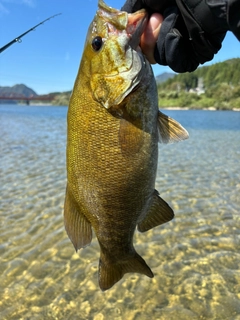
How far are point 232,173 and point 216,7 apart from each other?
34.5ft

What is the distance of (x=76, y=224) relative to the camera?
2545 millimetres

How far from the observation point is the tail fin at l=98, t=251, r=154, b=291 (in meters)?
2.78

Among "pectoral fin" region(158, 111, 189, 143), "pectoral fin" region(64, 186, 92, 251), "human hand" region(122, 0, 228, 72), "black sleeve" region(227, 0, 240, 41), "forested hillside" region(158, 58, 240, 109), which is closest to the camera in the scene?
"black sleeve" region(227, 0, 240, 41)

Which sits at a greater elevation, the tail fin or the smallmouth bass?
the smallmouth bass

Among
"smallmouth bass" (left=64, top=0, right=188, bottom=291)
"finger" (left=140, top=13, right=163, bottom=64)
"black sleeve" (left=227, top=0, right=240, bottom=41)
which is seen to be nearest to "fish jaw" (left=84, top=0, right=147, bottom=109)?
"smallmouth bass" (left=64, top=0, right=188, bottom=291)

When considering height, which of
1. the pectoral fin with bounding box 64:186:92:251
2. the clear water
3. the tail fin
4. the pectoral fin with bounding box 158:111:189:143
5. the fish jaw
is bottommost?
the clear water

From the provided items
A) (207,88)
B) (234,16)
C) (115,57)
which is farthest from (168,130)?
(207,88)

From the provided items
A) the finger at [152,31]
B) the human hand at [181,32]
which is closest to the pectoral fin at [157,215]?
the human hand at [181,32]

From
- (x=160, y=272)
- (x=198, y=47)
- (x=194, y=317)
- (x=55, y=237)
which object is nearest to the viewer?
(x=198, y=47)

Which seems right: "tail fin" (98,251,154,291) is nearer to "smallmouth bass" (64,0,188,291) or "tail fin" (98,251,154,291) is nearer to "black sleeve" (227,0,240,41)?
"smallmouth bass" (64,0,188,291)

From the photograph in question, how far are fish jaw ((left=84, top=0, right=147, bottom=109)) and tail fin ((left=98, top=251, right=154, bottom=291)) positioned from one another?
1.44 m

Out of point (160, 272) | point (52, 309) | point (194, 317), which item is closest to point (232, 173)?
point (160, 272)

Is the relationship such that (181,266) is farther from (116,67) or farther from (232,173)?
(232,173)

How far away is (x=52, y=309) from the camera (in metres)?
4.49
